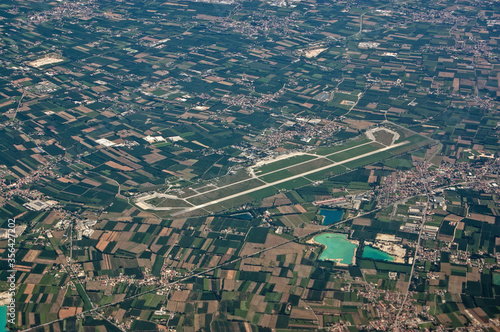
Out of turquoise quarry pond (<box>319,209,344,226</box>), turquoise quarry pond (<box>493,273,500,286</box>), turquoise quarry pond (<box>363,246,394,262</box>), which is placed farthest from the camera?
turquoise quarry pond (<box>319,209,344,226</box>)

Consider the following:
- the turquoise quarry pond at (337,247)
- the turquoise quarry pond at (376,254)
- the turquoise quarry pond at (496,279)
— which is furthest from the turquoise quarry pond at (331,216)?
the turquoise quarry pond at (496,279)

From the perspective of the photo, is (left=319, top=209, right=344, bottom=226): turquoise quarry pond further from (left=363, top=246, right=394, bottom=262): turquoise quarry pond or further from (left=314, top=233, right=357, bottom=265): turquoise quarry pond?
(left=363, top=246, right=394, bottom=262): turquoise quarry pond

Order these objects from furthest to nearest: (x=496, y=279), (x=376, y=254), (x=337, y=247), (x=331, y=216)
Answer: (x=331, y=216), (x=337, y=247), (x=376, y=254), (x=496, y=279)

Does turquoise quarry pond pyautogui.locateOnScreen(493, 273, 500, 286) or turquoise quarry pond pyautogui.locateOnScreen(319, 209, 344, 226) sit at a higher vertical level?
turquoise quarry pond pyautogui.locateOnScreen(493, 273, 500, 286)

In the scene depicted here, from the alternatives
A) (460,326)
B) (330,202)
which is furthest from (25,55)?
(460,326)

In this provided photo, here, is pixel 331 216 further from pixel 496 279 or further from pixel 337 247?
pixel 496 279

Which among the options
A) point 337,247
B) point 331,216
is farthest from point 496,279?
point 331,216

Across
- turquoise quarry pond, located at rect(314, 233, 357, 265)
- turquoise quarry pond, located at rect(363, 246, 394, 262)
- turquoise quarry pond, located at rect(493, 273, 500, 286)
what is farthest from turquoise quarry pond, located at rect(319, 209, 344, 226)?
turquoise quarry pond, located at rect(493, 273, 500, 286)
